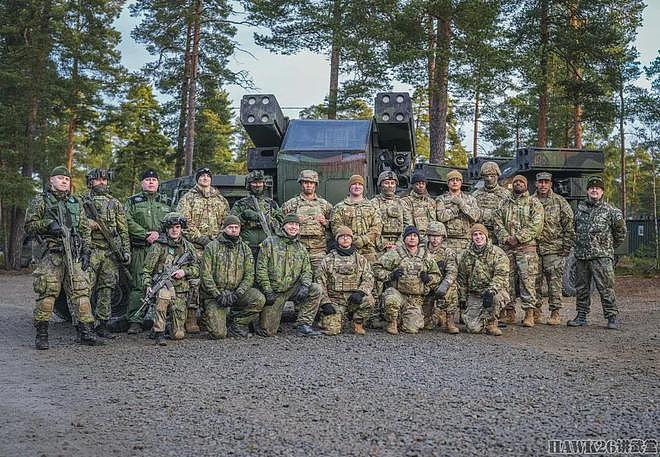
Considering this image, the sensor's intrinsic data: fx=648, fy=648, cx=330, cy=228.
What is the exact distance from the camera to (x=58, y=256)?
7.04 metres

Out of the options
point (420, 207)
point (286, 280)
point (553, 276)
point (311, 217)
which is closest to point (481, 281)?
point (553, 276)

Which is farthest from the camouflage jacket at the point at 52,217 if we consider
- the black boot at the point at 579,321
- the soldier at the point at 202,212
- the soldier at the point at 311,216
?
the black boot at the point at 579,321

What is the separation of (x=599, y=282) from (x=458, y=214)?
205cm

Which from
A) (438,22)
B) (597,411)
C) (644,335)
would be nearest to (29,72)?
(438,22)

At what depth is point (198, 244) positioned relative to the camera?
844cm

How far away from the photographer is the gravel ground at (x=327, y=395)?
148 inches

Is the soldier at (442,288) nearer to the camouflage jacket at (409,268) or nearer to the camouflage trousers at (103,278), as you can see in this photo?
the camouflage jacket at (409,268)

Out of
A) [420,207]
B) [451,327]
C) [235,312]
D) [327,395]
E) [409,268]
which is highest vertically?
[420,207]

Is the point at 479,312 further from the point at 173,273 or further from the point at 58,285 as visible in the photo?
the point at 58,285

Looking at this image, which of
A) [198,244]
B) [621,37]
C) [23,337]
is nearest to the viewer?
[23,337]

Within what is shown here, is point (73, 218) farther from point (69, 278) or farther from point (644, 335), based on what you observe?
point (644, 335)

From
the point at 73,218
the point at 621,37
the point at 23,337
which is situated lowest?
the point at 23,337

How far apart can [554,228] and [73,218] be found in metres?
6.13

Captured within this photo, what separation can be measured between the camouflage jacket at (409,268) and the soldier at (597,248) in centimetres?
220
